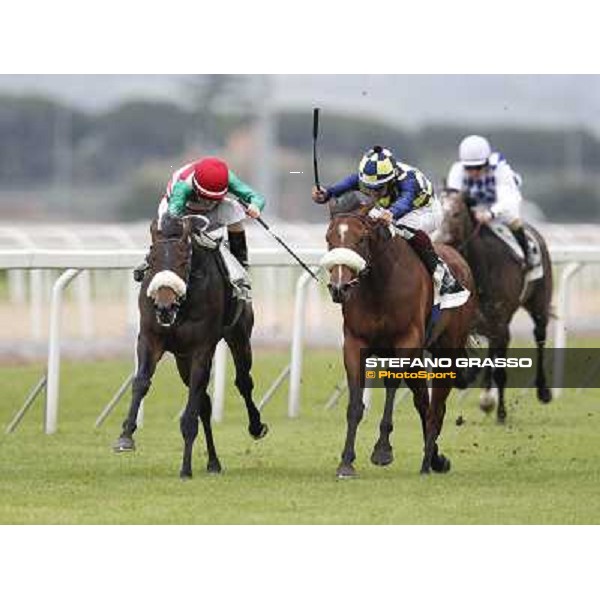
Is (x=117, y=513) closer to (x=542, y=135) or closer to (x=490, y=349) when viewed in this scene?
(x=490, y=349)

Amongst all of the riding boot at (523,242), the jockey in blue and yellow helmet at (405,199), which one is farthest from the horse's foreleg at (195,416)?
the riding boot at (523,242)

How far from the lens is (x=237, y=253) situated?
1025 cm

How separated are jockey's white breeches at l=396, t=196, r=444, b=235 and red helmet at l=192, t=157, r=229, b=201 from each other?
892 millimetres

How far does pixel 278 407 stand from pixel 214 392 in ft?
3.50

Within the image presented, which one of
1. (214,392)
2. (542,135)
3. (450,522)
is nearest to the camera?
(450,522)

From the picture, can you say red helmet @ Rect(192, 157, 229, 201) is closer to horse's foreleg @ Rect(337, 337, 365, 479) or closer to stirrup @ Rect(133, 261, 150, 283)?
stirrup @ Rect(133, 261, 150, 283)

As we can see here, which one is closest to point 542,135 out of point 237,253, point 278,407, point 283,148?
point 283,148

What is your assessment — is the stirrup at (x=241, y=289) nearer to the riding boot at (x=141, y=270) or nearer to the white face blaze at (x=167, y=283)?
the riding boot at (x=141, y=270)

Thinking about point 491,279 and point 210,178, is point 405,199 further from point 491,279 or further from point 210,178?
point 491,279

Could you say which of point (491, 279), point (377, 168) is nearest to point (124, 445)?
point (377, 168)

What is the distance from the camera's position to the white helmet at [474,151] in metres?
13.0

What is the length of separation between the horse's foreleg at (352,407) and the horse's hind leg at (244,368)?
2.86 feet

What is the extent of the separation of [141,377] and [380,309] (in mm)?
1188

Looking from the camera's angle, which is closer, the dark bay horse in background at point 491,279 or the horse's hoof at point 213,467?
the horse's hoof at point 213,467
